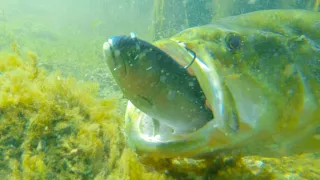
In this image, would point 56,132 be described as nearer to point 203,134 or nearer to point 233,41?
point 203,134

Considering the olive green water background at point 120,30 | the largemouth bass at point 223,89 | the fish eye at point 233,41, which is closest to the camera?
the largemouth bass at point 223,89

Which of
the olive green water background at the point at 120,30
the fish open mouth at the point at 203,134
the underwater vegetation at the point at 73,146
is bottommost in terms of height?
the olive green water background at the point at 120,30

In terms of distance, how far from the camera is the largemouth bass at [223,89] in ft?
5.25

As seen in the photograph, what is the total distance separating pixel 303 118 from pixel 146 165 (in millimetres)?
1253

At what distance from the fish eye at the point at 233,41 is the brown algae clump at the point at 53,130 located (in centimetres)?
126

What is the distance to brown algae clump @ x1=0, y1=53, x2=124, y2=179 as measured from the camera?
6.57 feet

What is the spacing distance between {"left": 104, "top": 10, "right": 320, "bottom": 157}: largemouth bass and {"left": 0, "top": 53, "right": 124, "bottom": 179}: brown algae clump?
36 cm

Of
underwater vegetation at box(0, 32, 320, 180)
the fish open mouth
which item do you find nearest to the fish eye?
the fish open mouth

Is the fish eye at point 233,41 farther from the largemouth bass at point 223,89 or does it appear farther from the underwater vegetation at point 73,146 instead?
the underwater vegetation at point 73,146

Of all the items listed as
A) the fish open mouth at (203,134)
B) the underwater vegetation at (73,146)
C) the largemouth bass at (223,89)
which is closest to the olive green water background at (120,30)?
the underwater vegetation at (73,146)

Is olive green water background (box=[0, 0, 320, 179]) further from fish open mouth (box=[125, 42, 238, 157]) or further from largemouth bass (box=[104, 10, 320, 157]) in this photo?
largemouth bass (box=[104, 10, 320, 157])

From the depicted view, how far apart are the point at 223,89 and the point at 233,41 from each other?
19.0 inches

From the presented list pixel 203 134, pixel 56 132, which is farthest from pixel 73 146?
pixel 203 134

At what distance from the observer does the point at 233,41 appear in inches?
76.4
